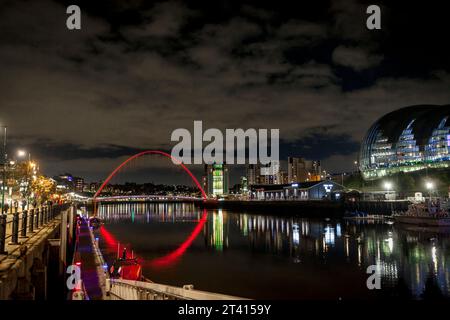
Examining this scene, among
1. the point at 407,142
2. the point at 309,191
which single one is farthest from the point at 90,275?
the point at 407,142

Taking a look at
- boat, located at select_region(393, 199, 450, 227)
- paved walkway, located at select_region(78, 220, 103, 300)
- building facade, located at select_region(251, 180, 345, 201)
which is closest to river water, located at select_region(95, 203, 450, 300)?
boat, located at select_region(393, 199, 450, 227)

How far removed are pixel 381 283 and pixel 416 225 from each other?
110 feet

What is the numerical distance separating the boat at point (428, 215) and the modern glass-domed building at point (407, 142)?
60836 mm

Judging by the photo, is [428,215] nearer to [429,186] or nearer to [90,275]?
[429,186]

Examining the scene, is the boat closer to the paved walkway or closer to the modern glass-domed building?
the paved walkway

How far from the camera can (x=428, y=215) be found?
51.0m

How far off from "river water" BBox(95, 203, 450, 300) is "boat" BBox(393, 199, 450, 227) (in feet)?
8.93

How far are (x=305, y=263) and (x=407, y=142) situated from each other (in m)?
109

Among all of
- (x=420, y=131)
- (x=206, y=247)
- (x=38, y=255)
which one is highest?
(x=420, y=131)

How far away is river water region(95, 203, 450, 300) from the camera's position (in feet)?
72.6

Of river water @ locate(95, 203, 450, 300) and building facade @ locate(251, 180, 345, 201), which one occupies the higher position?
building facade @ locate(251, 180, 345, 201)

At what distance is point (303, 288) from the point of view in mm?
22438
